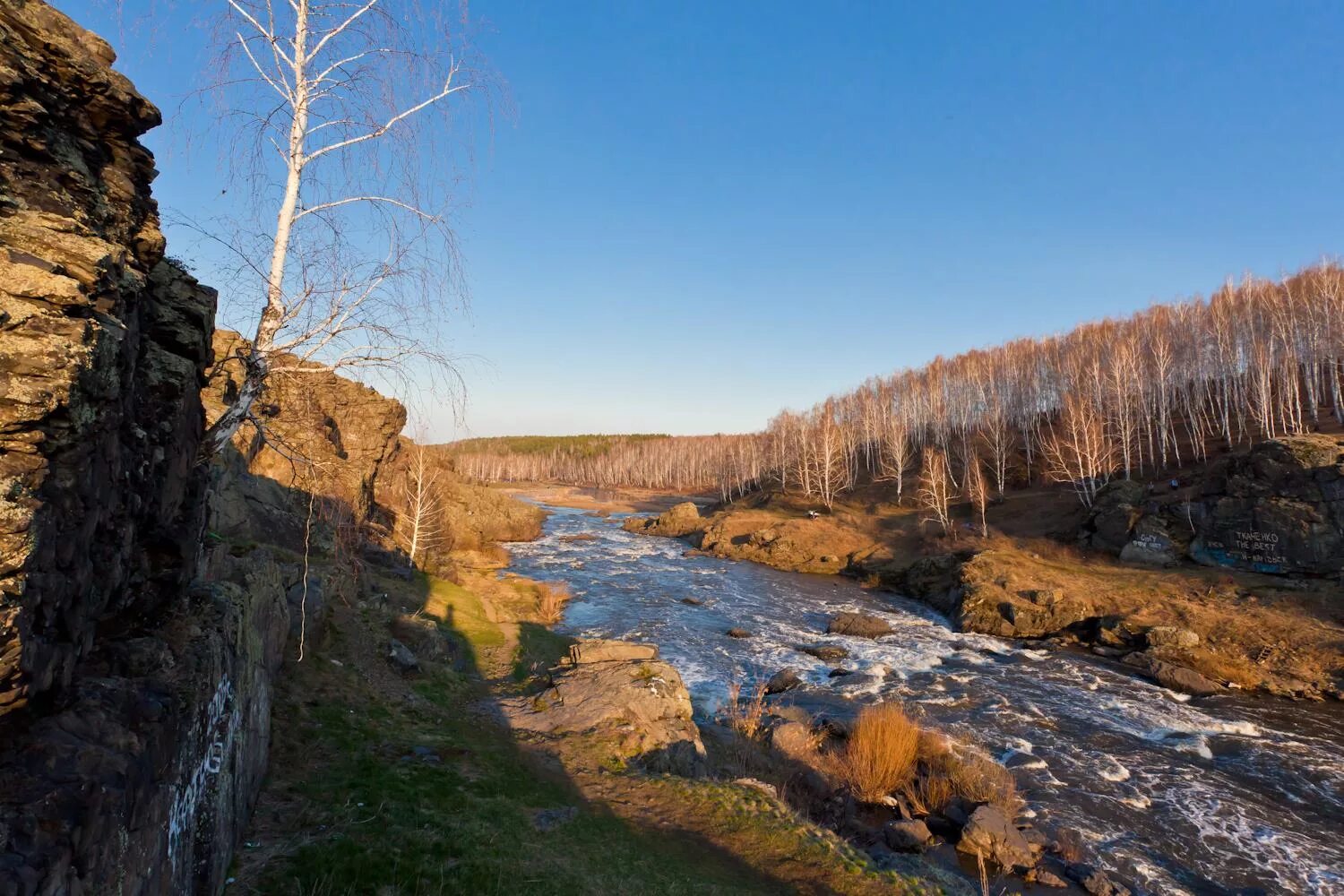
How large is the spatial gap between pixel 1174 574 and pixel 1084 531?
25.9ft

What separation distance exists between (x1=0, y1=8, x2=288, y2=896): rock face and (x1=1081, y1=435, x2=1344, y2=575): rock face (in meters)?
41.9

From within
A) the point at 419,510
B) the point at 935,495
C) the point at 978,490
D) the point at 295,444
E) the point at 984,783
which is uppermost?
the point at 295,444

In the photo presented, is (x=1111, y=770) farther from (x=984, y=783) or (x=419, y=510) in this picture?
(x=419, y=510)

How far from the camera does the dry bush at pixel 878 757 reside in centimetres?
1403

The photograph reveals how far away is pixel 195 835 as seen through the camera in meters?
5.61

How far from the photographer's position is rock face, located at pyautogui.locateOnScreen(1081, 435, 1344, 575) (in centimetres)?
2842

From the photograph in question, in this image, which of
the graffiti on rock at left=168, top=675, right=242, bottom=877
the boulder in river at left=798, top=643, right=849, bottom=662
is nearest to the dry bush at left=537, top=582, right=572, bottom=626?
the boulder in river at left=798, top=643, right=849, bottom=662

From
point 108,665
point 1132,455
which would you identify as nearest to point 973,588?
point 1132,455

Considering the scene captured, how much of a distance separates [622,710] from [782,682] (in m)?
9.16

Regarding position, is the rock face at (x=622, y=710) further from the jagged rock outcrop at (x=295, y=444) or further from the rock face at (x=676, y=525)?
the rock face at (x=676, y=525)

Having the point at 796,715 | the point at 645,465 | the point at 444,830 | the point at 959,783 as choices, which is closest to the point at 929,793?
the point at 959,783

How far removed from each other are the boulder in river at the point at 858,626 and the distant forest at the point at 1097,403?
757 inches

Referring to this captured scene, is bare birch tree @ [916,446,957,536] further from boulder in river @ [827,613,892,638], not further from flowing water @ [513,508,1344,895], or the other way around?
boulder in river @ [827,613,892,638]

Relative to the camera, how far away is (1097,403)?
53906 mm
